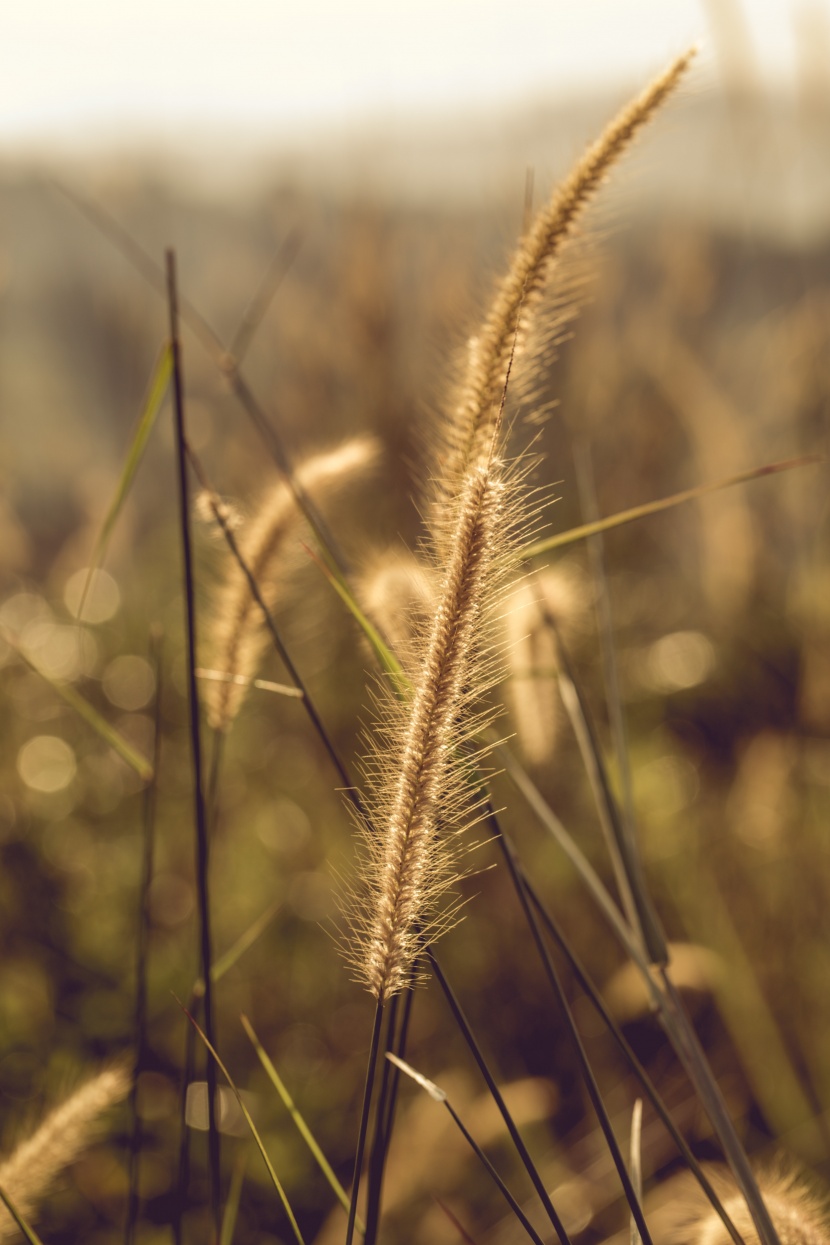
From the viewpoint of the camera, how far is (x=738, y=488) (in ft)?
10.4

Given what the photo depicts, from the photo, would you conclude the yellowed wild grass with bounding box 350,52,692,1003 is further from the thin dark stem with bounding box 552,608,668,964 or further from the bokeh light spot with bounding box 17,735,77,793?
the bokeh light spot with bounding box 17,735,77,793

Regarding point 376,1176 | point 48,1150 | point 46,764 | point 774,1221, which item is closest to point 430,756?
point 376,1176

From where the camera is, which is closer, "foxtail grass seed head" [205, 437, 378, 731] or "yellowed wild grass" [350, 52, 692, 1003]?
"yellowed wild grass" [350, 52, 692, 1003]

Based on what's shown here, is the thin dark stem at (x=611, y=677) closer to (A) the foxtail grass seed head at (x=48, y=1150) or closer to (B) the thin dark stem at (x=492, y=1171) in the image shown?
(B) the thin dark stem at (x=492, y=1171)

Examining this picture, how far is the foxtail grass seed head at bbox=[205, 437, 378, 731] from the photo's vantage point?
2.81 ft

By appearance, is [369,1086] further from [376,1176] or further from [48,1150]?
[48,1150]

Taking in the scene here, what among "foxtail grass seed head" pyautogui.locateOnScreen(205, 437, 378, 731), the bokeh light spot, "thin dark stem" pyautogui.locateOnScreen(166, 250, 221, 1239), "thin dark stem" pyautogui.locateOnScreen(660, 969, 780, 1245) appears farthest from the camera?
the bokeh light spot

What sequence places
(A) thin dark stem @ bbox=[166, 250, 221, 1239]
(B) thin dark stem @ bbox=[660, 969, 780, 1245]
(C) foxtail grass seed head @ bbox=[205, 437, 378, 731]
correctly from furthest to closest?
(C) foxtail grass seed head @ bbox=[205, 437, 378, 731] < (A) thin dark stem @ bbox=[166, 250, 221, 1239] < (B) thin dark stem @ bbox=[660, 969, 780, 1245]

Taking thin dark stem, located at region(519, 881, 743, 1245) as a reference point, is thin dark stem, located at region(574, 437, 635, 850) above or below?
above

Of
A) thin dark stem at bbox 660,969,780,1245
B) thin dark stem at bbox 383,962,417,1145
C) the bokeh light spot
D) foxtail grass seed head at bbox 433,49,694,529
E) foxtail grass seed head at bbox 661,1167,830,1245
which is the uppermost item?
foxtail grass seed head at bbox 433,49,694,529

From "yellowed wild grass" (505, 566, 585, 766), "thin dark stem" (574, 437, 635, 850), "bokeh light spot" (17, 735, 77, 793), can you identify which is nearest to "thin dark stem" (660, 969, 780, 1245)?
"thin dark stem" (574, 437, 635, 850)

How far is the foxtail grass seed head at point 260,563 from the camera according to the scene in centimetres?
86

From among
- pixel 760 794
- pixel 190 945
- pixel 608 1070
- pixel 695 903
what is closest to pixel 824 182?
pixel 760 794

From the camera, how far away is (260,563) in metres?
0.87
